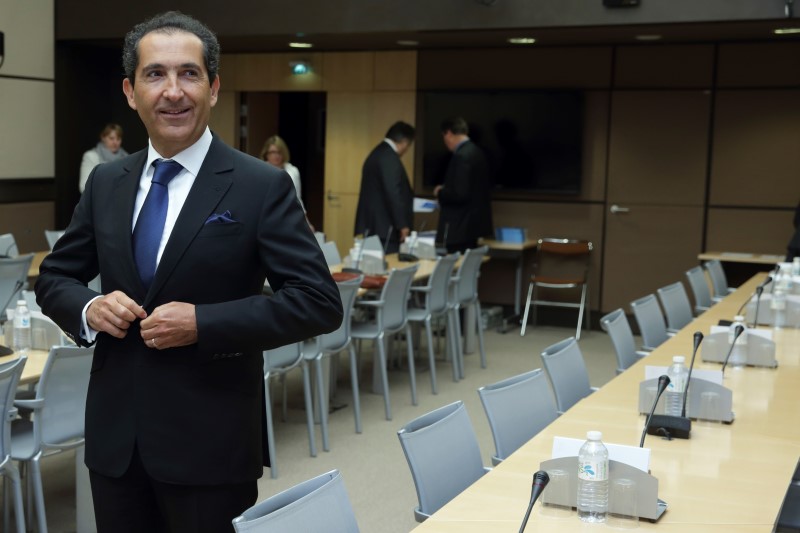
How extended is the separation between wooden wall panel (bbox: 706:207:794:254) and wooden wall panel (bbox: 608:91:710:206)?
1.02 feet

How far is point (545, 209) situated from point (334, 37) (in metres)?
2.86

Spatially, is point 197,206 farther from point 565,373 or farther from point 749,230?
point 749,230

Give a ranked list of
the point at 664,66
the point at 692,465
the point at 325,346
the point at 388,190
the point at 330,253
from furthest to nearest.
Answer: the point at 664,66
the point at 388,190
the point at 330,253
the point at 325,346
the point at 692,465

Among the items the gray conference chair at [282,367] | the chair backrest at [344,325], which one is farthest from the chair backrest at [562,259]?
the gray conference chair at [282,367]

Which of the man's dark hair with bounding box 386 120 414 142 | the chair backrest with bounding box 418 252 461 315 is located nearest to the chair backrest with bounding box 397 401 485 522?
the chair backrest with bounding box 418 252 461 315

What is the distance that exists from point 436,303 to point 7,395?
4.78 m

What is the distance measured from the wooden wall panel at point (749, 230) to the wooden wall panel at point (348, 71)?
411cm

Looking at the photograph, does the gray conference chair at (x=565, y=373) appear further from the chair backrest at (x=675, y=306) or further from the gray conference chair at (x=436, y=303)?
the gray conference chair at (x=436, y=303)

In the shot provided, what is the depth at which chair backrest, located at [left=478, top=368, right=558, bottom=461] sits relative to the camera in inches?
140

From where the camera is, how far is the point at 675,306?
6809 millimetres

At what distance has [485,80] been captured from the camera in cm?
1110

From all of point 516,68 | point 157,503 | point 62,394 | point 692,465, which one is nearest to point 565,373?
point 692,465

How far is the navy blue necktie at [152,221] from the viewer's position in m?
2.18

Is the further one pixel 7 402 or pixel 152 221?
pixel 7 402
